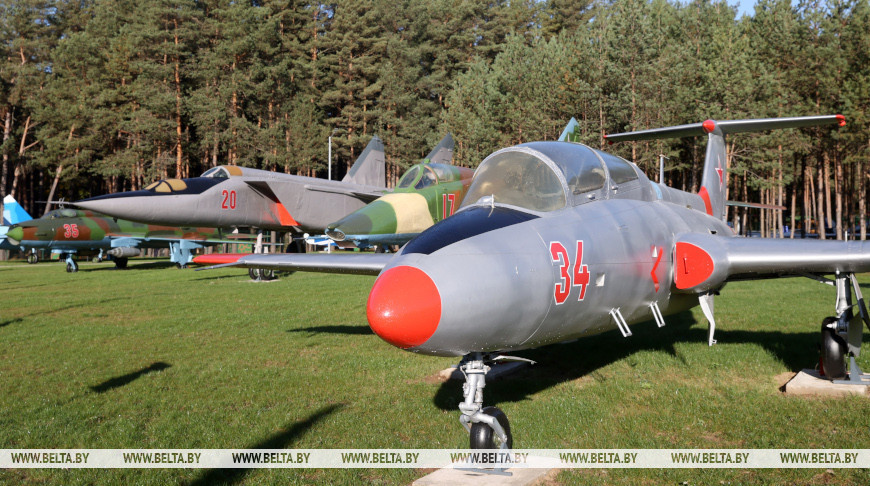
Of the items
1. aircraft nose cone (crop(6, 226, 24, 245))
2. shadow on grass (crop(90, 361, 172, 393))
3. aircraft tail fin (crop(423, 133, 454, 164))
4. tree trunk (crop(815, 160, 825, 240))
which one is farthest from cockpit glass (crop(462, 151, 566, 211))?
tree trunk (crop(815, 160, 825, 240))

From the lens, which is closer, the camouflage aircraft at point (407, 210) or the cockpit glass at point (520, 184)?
the cockpit glass at point (520, 184)

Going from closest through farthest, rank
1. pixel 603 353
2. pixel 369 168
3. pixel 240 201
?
1. pixel 603 353
2. pixel 240 201
3. pixel 369 168

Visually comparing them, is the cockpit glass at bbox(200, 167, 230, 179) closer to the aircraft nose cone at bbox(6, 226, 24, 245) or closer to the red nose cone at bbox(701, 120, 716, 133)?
the red nose cone at bbox(701, 120, 716, 133)

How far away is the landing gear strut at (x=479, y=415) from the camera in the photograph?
166 inches

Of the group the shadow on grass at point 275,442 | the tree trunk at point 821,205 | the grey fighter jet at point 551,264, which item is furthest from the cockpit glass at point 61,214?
the tree trunk at point 821,205

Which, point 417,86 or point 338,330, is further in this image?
point 417,86

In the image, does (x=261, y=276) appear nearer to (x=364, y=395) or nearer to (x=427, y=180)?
(x=427, y=180)

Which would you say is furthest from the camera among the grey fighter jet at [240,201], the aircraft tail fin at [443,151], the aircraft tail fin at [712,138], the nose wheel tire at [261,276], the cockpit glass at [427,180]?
the aircraft tail fin at [443,151]

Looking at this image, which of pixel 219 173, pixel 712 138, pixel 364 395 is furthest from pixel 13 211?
pixel 712 138

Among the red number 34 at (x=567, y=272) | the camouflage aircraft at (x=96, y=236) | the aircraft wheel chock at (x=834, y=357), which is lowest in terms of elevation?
the aircraft wheel chock at (x=834, y=357)

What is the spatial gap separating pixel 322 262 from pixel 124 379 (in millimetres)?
3106

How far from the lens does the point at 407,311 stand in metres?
3.59

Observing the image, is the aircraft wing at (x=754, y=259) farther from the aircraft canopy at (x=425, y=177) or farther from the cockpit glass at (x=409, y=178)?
the cockpit glass at (x=409, y=178)

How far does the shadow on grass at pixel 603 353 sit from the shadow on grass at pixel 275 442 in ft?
3.95
